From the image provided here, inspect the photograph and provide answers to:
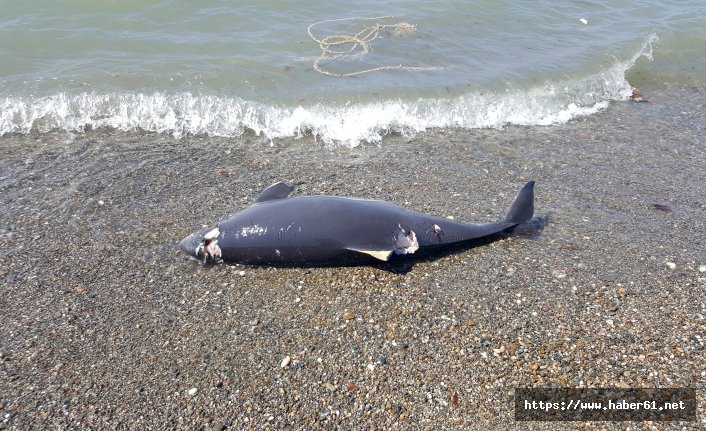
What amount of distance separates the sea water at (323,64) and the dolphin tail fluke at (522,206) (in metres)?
3.41

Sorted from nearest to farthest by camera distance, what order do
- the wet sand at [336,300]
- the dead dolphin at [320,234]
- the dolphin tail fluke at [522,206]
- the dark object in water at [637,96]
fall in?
1. the wet sand at [336,300]
2. the dead dolphin at [320,234]
3. the dolphin tail fluke at [522,206]
4. the dark object in water at [637,96]

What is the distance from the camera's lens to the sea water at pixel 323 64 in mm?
9055

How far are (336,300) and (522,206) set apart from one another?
2.33m

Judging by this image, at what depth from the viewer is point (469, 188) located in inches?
272

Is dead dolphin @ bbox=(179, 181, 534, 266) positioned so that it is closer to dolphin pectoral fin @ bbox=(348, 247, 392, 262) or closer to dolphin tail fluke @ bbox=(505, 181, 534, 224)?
dolphin pectoral fin @ bbox=(348, 247, 392, 262)

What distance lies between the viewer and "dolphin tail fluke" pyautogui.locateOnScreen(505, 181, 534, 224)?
18.9ft

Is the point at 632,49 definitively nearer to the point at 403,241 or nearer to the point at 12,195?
the point at 403,241

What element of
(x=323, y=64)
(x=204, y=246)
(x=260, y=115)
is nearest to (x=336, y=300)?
(x=204, y=246)

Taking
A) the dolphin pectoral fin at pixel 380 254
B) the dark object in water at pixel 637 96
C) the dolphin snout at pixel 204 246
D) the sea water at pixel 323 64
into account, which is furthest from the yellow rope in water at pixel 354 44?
the dolphin pectoral fin at pixel 380 254

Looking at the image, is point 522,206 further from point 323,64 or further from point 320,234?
point 323,64

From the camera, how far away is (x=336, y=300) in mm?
5062

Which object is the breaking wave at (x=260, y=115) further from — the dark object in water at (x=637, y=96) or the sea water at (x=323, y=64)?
the dark object in water at (x=637, y=96)

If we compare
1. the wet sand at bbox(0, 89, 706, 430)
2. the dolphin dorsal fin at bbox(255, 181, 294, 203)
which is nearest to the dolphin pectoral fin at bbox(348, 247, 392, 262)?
the wet sand at bbox(0, 89, 706, 430)

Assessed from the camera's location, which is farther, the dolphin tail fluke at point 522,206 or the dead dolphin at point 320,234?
the dolphin tail fluke at point 522,206
